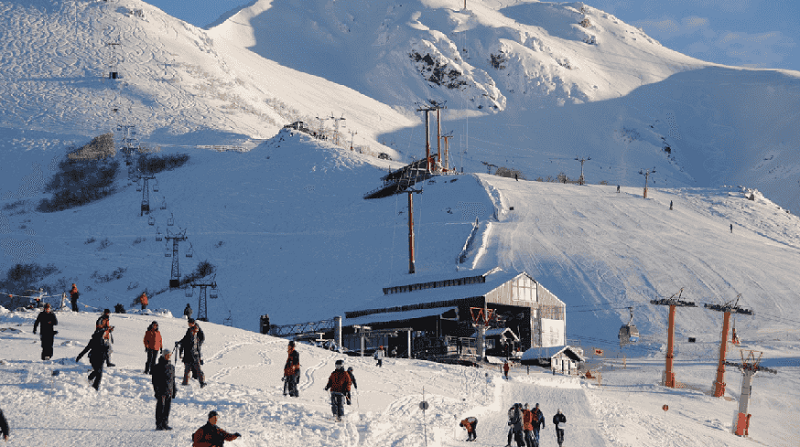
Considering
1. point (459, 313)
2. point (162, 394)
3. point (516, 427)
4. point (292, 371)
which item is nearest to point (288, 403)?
point (292, 371)

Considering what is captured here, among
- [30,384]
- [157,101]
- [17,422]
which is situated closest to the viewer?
[17,422]

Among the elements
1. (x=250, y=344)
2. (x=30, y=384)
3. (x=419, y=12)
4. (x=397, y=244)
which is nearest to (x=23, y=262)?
(x=397, y=244)

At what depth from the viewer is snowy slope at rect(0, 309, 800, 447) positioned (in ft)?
45.7

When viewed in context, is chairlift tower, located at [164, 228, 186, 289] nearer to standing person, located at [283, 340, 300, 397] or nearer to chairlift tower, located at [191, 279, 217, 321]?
chairlift tower, located at [191, 279, 217, 321]

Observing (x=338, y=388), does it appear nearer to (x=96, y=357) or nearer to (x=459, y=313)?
(x=96, y=357)

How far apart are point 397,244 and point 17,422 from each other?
52.1 metres

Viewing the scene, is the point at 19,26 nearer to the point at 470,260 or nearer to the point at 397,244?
the point at 397,244

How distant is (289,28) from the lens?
186250 mm

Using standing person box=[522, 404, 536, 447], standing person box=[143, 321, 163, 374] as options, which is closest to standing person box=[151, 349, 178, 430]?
standing person box=[143, 321, 163, 374]

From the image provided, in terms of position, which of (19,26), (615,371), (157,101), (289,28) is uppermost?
(289,28)

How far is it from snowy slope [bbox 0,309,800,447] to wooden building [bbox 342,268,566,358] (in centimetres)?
917

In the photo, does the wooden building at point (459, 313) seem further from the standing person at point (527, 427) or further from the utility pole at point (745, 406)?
the standing person at point (527, 427)

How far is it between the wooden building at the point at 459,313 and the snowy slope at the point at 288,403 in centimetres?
917

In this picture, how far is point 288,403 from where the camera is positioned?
16766 mm
